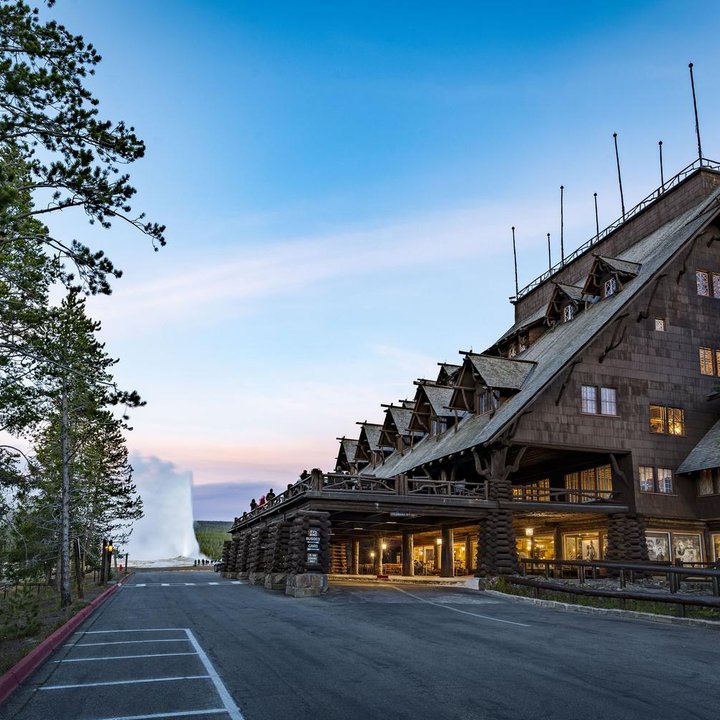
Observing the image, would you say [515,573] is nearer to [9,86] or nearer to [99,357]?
[99,357]

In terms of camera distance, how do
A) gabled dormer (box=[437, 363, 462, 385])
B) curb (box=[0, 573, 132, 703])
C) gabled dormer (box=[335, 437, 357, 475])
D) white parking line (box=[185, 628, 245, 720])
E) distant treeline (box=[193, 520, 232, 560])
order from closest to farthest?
white parking line (box=[185, 628, 245, 720]), curb (box=[0, 573, 132, 703]), gabled dormer (box=[437, 363, 462, 385]), gabled dormer (box=[335, 437, 357, 475]), distant treeline (box=[193, 520, 232, 560])

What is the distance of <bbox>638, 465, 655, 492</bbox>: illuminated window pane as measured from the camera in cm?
3316

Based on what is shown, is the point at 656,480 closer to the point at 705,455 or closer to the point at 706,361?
the point at 705,455

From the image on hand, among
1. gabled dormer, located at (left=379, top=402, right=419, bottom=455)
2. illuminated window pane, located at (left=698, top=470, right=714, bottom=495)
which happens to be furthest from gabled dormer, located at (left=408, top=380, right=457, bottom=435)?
illuminated window pane, located at (left=698, top=470, right=714, bottom=495)

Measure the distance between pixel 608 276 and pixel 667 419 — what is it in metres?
8.50

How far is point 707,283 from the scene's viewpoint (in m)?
36.4

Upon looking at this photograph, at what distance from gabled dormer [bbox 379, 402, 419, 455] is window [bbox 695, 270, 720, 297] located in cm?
1947

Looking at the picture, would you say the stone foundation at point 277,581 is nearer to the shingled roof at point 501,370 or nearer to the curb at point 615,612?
the curb at point 615,612

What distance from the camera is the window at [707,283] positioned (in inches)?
1423

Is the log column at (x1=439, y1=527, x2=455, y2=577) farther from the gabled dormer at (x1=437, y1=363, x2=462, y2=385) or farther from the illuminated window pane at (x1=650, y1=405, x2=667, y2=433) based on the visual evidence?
the illuminated window pane at (x1=650, y1=405, x2=667, y2=433)

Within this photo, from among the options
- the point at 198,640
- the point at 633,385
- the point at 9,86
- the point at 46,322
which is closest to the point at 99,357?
the point at 46,322

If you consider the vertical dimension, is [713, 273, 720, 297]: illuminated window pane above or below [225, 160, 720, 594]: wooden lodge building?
above

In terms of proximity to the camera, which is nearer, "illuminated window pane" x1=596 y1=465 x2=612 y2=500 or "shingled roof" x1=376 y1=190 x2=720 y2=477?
"shingled roof" x1=376 y1=190 x2=720 y2=477

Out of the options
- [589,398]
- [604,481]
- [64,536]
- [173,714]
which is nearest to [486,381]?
[589,398]
